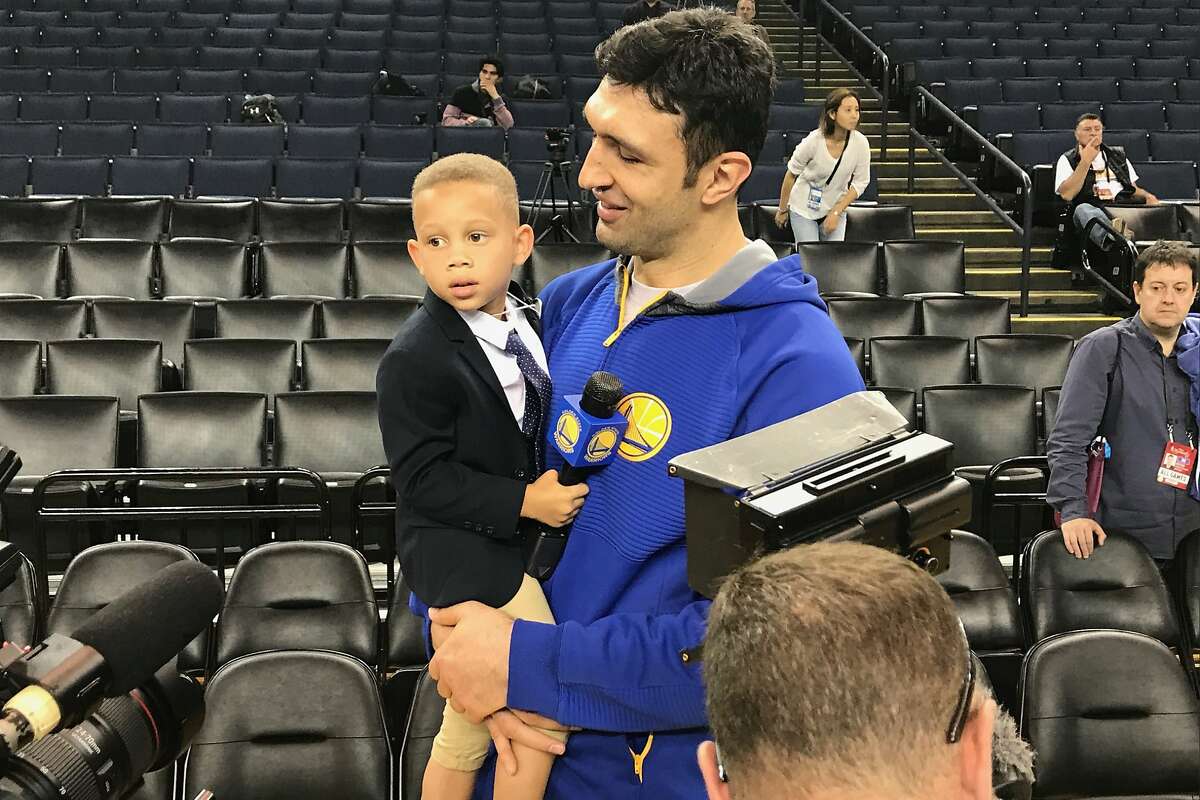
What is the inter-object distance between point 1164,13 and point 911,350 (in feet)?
33.8

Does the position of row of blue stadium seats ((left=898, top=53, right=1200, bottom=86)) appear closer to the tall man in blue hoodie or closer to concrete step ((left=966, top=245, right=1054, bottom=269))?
concrete step ((left=966, top=245, right=1054, bottom=269))

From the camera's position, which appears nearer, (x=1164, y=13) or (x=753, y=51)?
(x=753, y=51)

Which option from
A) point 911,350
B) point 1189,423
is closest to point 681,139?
point 1189,423

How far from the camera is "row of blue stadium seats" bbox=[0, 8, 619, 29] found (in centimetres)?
1258

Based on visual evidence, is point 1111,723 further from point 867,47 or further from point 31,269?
point 867,47

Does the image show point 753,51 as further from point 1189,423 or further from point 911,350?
point 911,350

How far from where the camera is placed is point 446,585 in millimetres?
1588

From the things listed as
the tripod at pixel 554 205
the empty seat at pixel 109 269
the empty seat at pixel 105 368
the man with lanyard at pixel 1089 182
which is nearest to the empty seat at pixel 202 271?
the empty seat at pixel 109 269

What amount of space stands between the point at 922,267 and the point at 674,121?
6555mm

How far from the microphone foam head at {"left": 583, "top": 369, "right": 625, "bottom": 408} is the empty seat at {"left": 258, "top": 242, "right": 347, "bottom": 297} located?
19.6ft

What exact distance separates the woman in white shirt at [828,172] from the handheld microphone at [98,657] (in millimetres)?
7134

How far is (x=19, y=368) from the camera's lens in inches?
218

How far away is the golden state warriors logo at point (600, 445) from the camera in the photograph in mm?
1469

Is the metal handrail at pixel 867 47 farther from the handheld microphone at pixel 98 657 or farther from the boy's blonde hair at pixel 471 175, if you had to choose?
the handheld microphone at pixel 98 657
